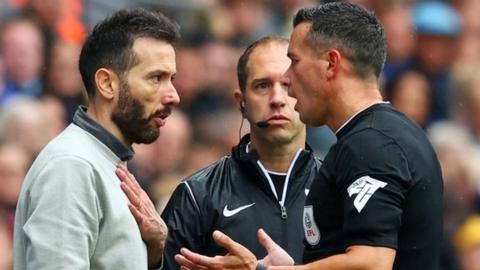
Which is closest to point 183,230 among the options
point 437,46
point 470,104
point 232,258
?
point 232,258

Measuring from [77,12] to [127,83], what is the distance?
4.30 m

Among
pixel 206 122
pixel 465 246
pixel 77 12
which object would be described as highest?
pixel 77 12

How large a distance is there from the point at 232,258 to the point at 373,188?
0.72 metres

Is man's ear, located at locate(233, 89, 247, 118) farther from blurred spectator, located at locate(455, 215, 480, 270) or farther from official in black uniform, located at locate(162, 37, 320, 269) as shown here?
blurred spectator, located at locate(455, 215, 480, 270)

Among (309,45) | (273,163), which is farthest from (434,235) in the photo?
(273,163)

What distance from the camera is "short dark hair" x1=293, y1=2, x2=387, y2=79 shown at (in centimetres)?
477

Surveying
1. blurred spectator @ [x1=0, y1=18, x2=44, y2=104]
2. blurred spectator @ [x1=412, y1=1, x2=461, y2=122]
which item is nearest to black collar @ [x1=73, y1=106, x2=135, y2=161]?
blurred spectator @ [x1=0, y1=18, x2=44, y2=104]

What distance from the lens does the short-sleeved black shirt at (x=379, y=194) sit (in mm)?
4465

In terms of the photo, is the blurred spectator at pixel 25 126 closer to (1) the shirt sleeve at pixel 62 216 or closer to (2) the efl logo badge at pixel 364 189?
(1) the shirt sleeve at pixel 62 216

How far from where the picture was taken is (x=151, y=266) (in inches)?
197

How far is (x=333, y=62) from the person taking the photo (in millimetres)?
4781

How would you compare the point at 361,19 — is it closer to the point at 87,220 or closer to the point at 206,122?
the point at 87,220

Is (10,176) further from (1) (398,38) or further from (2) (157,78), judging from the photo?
(1) (398,38)

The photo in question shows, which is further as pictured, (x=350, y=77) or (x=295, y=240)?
(x=295, y=240)
